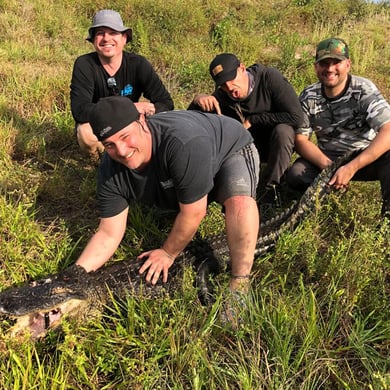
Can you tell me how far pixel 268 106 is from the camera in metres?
3.90

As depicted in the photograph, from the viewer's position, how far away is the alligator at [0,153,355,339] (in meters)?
2.30

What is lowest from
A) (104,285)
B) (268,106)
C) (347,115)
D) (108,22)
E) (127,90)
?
(104,285)

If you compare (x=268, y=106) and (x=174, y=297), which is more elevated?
(x=268, y=106)

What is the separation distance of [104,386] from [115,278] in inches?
27.7

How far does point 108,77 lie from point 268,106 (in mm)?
1707

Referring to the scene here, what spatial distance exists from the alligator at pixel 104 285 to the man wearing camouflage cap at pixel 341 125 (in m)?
0.60

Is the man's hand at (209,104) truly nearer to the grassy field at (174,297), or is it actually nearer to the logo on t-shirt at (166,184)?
the grassy field at (174,297)

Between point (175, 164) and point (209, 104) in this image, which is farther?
point (209, 104)

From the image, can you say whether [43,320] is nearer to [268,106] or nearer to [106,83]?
[106,83]

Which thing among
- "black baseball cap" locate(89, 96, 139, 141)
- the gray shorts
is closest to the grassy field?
the gray shorts

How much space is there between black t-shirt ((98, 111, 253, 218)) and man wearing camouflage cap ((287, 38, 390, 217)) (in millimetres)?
1005

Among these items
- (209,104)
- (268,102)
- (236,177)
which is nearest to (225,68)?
(209,104)

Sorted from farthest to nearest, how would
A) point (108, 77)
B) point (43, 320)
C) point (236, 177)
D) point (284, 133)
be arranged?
point (108, 77)
point (284, 133)
point (236, 177)
point (43, 320)

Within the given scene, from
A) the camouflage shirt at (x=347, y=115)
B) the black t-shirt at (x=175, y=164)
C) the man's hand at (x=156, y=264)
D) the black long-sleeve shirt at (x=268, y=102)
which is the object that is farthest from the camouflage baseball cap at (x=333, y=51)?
the man's hand at (x=156, y=264)
